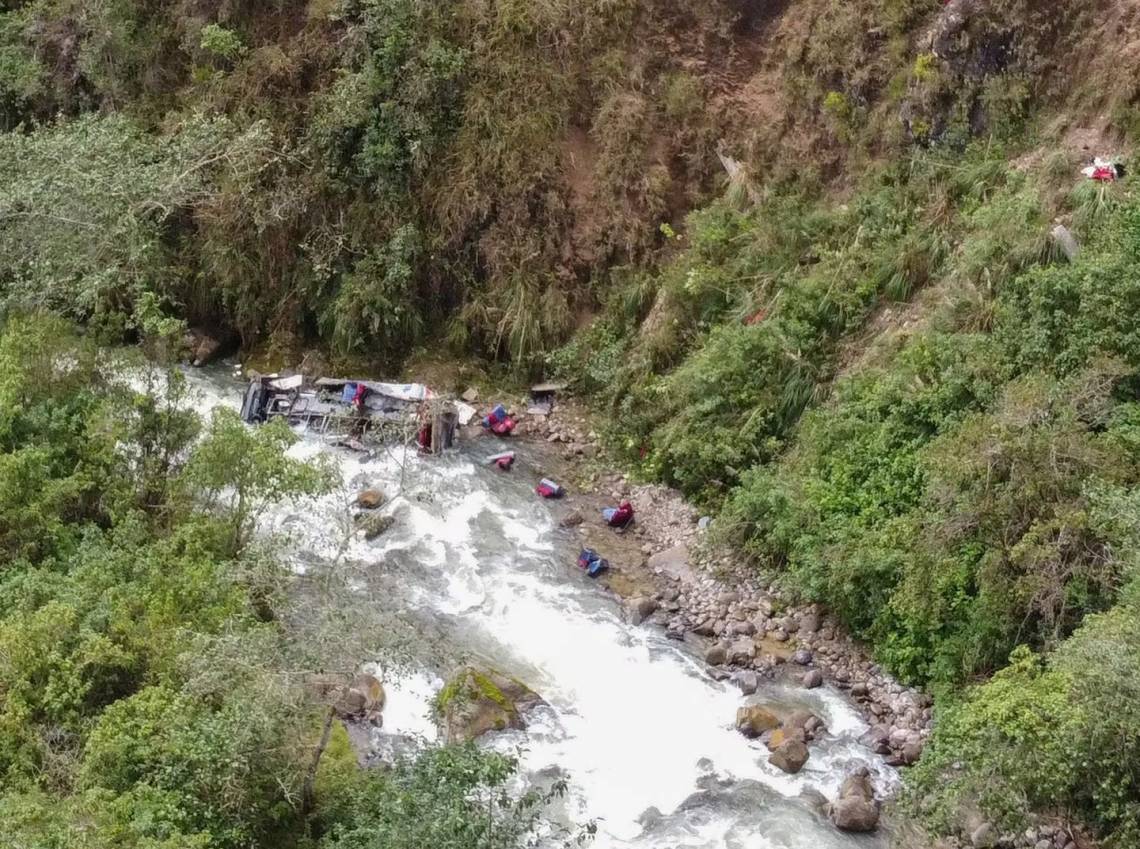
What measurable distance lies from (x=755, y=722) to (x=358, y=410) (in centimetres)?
854

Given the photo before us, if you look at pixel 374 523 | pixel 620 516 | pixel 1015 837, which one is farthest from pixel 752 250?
pixel 1015 837

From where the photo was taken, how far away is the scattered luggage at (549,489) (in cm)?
1630

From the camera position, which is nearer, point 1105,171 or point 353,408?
point 1105,171

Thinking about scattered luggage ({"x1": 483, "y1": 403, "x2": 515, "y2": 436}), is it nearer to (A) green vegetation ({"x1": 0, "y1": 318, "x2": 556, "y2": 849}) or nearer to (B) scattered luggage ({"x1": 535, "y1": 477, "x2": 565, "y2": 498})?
Answer: (B) scattered luggage ({"x1": 535, "y1": 477, "x2": 565, "y2": 498})

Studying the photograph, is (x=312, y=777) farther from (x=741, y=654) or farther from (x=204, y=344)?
(x=204, y=344)

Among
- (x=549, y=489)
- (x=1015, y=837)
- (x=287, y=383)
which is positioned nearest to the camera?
(x=1015, y=837)

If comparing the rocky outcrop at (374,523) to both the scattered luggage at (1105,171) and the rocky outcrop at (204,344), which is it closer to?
the rocky outcrop at (204,344)

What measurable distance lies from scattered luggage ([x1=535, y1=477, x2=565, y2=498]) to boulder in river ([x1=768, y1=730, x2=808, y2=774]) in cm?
567

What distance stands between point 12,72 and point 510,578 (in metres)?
14.6

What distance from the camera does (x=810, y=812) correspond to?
11422 mm

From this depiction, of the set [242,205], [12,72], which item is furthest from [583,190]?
[12,72]

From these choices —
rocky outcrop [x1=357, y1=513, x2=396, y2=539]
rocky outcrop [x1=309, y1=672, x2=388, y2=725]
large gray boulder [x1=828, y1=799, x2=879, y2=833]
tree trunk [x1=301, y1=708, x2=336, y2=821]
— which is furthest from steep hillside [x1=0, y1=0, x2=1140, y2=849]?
tree trunk [x1=301, y1=708, x2=336, y2=821]

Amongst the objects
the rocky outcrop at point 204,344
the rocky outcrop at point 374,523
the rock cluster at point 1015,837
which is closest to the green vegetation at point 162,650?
the rocky outcrop at point 374,523

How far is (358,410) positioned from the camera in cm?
1753
